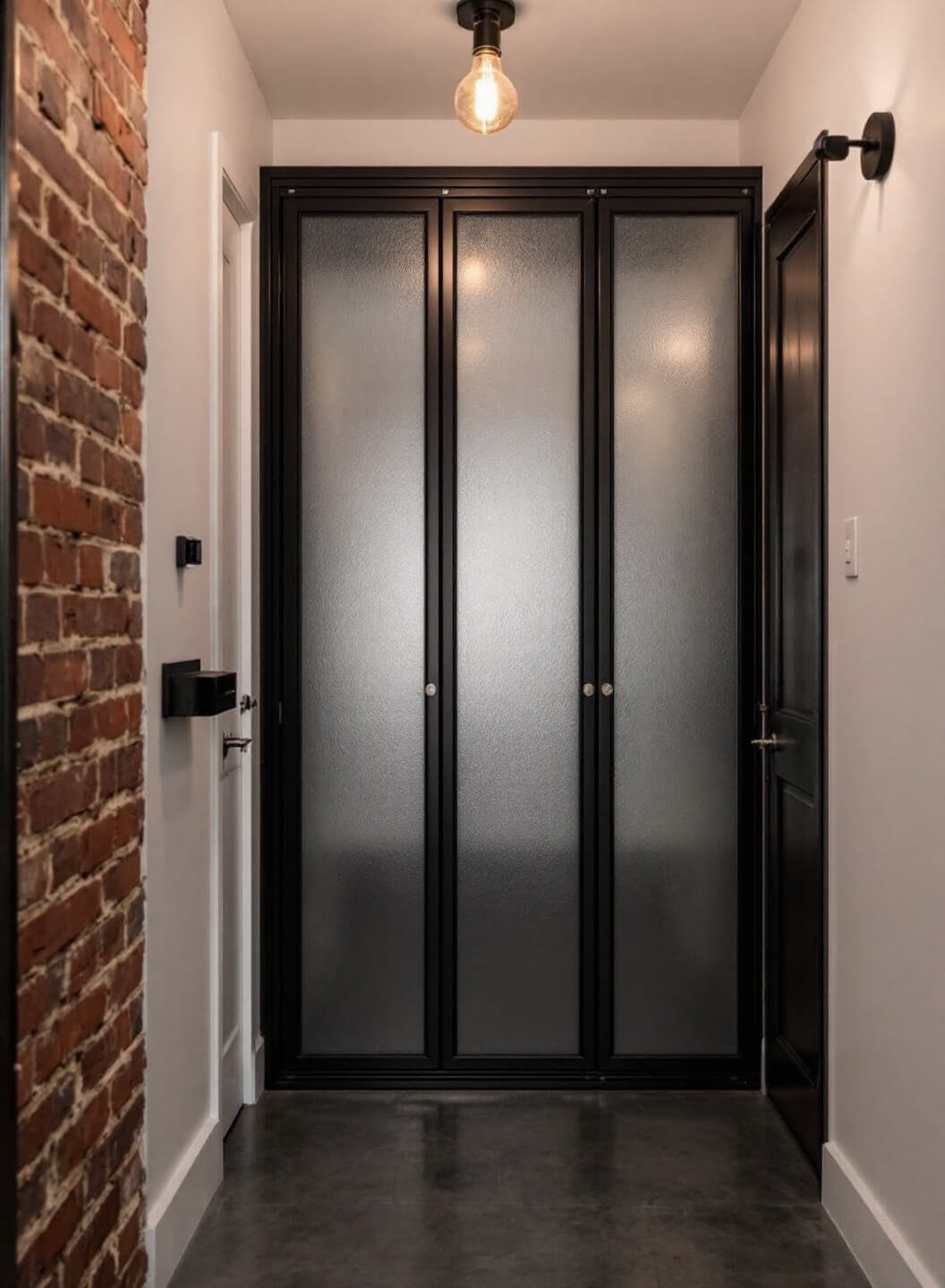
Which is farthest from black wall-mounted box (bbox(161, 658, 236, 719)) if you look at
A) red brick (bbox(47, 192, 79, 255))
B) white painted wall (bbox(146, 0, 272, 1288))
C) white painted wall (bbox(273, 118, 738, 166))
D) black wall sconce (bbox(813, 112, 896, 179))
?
white painted wall (bbox(273, 118, 738, 166))

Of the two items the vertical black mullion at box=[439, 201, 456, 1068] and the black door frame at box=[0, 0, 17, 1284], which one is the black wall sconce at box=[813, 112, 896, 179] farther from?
the black door frame at box=[0, 0, 17, 1284]

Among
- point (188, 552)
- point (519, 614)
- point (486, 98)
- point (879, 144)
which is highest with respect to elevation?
point (486, 98)

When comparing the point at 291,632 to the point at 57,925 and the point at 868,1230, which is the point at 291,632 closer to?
the point at 57,925

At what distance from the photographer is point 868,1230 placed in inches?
88.1

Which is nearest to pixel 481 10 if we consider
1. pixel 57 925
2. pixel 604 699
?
pixel 604 699

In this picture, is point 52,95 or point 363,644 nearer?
point 52,95

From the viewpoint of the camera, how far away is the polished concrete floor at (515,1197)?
2.29m

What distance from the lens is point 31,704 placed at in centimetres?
155

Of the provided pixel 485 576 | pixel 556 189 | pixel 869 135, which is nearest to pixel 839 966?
pixel 485 576

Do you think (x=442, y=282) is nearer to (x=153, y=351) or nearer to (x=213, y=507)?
(x=213, y=507)

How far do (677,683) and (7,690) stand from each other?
6.84 ft

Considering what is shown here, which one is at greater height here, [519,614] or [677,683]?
[519,614]

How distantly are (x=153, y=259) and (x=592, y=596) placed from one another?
59.1 inches

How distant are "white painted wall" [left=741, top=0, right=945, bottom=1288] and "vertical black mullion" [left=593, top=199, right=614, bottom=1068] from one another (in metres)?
0.75
